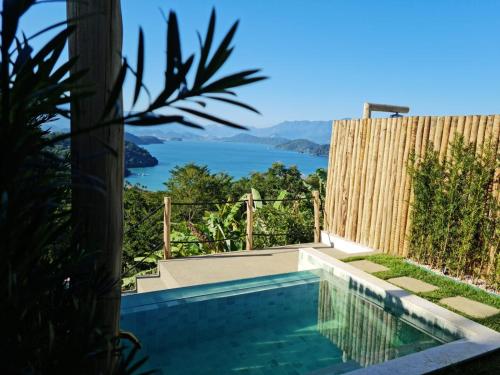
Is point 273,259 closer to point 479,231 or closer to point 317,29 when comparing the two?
point 479,231

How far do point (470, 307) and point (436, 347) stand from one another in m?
1.20

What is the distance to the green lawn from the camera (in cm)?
378

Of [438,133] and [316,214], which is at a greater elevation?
[438,133]

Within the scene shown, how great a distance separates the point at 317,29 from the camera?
17375 mm

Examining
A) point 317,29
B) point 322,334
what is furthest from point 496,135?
point 317,29

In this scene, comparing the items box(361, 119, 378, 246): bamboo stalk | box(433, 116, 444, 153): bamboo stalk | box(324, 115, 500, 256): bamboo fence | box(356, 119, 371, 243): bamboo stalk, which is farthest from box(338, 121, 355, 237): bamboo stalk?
box(433, 116, 444, 153): bamboo stalk

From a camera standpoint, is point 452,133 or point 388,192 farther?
point 388,192

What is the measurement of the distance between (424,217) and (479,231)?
2.32ft

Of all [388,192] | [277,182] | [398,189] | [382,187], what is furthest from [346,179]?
[277,182]

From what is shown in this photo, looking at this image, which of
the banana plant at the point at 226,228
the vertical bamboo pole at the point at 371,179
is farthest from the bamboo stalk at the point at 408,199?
the banana plant at the point at 226,228

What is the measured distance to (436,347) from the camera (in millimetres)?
2775

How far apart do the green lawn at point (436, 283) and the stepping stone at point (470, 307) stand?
0.07m

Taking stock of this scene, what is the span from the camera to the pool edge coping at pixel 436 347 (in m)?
2.47

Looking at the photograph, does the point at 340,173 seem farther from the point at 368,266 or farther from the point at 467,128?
the point at 467,128
